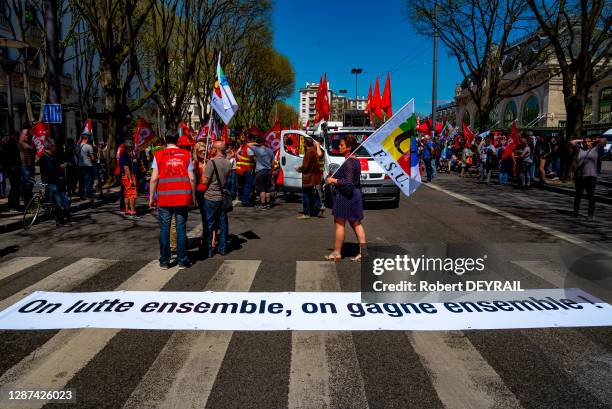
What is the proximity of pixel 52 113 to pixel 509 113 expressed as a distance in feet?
220

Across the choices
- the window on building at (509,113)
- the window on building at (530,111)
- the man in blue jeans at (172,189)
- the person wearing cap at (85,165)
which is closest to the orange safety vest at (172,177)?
the man in blue jeans at (172,189)

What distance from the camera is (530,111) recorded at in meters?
63.9

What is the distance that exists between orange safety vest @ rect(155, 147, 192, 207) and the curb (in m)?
4.93

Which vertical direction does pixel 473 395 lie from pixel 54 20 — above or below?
below

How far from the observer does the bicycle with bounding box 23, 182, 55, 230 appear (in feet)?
33.2

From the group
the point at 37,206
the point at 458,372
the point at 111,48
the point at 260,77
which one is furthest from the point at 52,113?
the point at 260,77

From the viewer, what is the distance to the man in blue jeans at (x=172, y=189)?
6.66 metres

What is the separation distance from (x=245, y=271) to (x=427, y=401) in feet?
12.1

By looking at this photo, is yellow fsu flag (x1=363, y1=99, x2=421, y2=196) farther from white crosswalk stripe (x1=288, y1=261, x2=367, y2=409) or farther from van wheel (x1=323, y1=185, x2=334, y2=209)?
van wheel (x1=323, y1=185, x2=334, y2=209)

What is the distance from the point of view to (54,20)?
12594 mm

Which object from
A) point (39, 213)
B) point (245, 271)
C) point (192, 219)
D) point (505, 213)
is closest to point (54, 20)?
point (39, 213)

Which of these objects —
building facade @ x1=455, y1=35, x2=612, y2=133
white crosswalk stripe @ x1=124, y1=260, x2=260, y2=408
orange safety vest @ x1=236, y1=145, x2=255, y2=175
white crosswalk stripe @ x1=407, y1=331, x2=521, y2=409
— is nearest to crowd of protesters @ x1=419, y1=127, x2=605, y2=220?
orange safety vest @ x1=236, y1=145, x2=255, y2=175

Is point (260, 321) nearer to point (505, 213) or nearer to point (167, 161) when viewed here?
point (167, 161)

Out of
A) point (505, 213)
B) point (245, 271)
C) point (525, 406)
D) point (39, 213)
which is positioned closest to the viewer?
point (525, 406)
